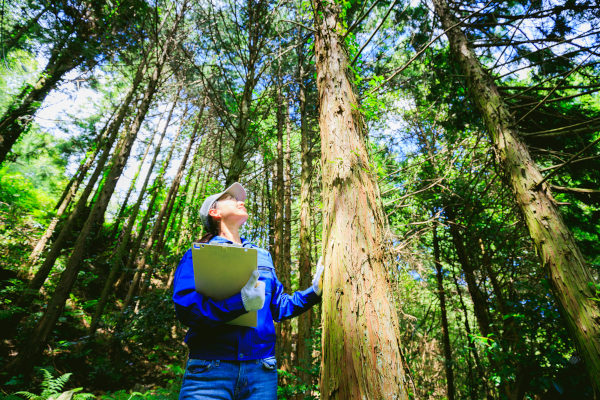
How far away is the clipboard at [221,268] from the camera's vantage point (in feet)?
4.32

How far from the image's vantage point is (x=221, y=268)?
1414 mm

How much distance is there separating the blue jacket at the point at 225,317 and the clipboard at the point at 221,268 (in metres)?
0.06

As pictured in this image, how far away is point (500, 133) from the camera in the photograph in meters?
3.42

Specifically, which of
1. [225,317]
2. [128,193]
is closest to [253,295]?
[225,317]

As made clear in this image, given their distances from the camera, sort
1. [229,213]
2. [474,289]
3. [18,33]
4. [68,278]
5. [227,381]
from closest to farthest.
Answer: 1. [227,381]
2. [229,213]
3. [68,278]
4. [474,289]
5. [18,33]

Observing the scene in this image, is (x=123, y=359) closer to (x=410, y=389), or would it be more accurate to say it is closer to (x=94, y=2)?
(x=410, y=389)

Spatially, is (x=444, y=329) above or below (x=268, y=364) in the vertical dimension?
below

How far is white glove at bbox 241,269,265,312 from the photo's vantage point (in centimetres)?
147

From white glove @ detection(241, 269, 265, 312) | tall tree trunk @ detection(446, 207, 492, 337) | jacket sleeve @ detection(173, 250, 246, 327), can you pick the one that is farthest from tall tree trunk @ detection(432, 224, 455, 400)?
jacket sleeve @ detection(173, 250, 246, 327)

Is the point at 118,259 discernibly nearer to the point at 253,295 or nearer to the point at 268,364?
the point at 268,364

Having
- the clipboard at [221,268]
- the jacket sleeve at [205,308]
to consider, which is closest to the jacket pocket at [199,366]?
the jacket sleeve at [205,308]

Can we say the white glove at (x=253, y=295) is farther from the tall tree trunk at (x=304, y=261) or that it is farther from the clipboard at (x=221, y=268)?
the tall tree trunk at (x=304, y=261)

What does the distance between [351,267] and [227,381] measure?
3.58 ft

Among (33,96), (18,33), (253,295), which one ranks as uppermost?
(18,33)
